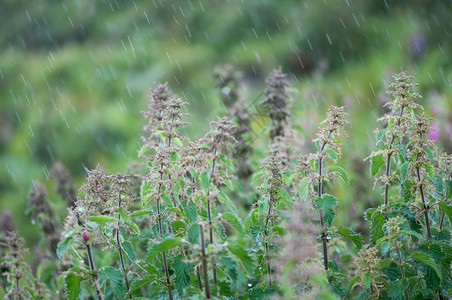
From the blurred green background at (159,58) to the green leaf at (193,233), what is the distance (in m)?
4.86

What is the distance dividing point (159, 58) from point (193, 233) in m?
7.94

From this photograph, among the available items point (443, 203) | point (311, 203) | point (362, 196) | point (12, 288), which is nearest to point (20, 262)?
point (12, 288)

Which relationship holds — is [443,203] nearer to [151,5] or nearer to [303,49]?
[303,49]

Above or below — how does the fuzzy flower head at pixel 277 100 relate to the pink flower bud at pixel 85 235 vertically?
above

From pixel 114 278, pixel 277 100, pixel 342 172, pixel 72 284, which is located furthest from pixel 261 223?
pixel 277 100

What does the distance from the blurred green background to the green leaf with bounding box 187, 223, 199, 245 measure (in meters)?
4.86

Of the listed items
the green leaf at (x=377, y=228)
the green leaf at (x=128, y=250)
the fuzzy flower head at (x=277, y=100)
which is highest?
the fuzzy flower head at (x=277, y=100)

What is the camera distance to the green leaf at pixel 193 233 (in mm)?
1628

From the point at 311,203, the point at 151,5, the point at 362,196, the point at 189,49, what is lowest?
the point at 362,196

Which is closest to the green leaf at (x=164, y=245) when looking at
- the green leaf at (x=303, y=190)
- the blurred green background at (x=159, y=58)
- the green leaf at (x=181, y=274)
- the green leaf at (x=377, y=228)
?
the green leaf at (x=181, y=274)

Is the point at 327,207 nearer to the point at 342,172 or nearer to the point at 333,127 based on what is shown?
the point at 342,172

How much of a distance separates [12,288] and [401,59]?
300 inches

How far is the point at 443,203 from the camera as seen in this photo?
5.99ft

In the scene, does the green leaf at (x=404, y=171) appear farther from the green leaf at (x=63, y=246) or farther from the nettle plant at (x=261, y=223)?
the green leaf at (x=63, y=246)
